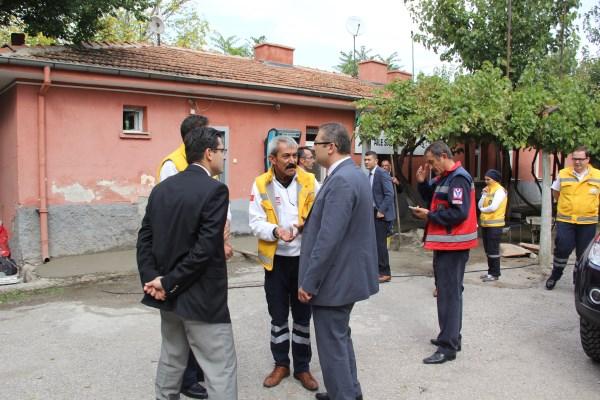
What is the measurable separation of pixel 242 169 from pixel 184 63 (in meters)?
2.54

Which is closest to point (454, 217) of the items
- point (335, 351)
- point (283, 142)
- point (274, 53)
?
point (283, 142)

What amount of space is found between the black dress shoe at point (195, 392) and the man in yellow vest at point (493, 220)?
5.12 metres

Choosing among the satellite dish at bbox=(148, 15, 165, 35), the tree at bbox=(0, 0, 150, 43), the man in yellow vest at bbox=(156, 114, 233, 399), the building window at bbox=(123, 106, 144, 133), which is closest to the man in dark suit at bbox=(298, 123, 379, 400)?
the man in yellow vest at bbox=(156, 114, 233, 399)

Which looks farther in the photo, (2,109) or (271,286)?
(2,109)


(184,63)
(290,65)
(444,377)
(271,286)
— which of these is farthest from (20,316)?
(290,65)

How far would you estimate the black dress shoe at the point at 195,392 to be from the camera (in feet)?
12.3

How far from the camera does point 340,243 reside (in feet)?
10.5

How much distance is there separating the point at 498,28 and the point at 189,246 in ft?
40.0

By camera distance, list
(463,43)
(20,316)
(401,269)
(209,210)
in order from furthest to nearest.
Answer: (463,43) → (401,269) → (20,316) → (209,210)

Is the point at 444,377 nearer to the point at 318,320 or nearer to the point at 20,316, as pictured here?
the point at 318,320

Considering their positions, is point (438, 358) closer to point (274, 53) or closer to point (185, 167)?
point (185, 167)

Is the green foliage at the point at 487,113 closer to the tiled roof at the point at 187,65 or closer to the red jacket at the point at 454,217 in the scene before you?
the tiled roof at the point at 187,65

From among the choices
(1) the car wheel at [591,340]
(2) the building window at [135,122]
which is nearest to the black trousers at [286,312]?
(1) the car wheel at [591,340]

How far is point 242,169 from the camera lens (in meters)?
11.0
